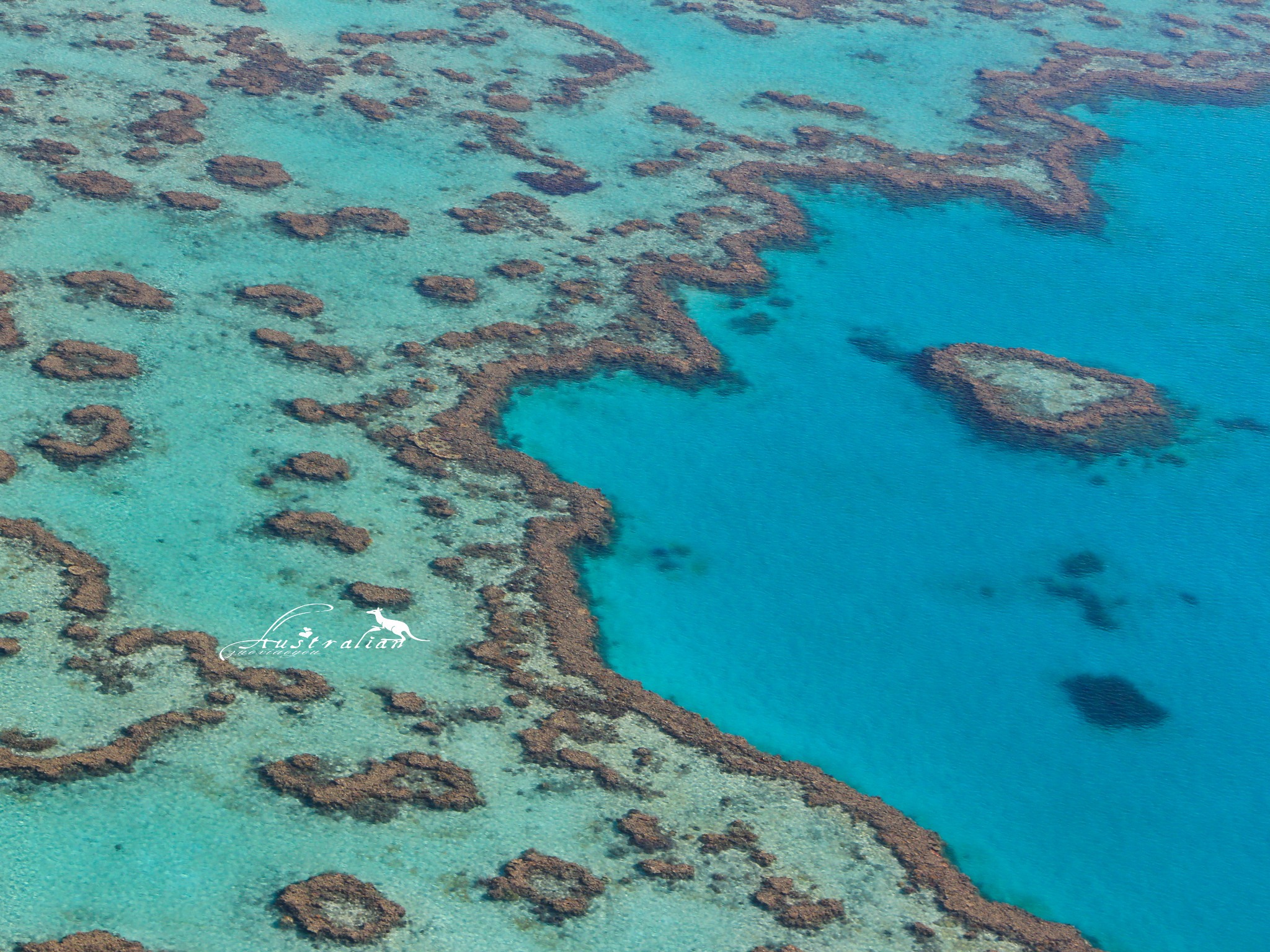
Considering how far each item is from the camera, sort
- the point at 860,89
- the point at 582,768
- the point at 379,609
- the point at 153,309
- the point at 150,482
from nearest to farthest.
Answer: the point at 582,768 < the point at 379,609 < the point at 150,482 < the point at 153,309 < the point at 860,89

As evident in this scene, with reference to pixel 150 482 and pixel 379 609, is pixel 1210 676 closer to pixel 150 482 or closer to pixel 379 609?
pixel 379 609

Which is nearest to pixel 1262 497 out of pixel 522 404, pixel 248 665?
pixel 522 404

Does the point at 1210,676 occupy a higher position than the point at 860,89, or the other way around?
the point at 860,89

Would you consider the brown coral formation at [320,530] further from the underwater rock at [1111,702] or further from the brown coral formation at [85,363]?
the underwater rock at [1111,702]

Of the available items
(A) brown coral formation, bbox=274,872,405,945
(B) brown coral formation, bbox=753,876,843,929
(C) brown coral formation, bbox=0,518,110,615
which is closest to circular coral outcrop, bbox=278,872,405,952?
(A) brown coral formation, bbox=274,872,405,945

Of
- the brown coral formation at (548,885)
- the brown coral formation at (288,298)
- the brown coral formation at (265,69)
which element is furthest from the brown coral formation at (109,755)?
the brown coral formation at (265,69)

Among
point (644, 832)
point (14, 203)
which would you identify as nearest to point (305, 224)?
point (14, 203)
